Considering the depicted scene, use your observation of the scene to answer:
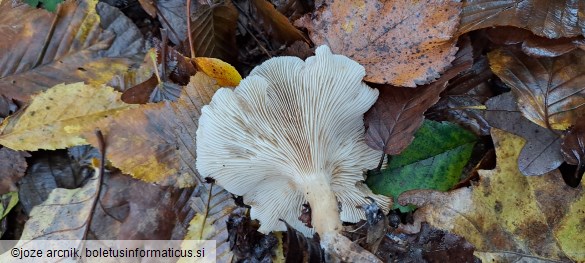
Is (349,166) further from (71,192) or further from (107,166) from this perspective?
(71,192)

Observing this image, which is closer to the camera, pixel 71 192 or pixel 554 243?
pixel 554 243

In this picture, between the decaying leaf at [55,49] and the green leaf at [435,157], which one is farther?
the decaying leaf at [55,49]

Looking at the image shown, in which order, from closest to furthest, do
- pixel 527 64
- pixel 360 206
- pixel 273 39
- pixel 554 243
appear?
pixel 554 243, pixel 527 64, pixel 360 206, pixel 273 39

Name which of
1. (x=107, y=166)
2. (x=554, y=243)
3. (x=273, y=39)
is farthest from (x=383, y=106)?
(x=107, y=166)

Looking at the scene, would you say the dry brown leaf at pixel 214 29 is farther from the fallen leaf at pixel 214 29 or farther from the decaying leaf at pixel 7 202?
the decaying leaf at pixel 7 202

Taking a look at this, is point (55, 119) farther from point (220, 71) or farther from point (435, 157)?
point (435, 157)

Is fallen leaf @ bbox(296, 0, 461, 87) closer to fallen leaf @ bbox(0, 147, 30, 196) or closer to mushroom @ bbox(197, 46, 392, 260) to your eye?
mushroom @ bbox(197, 46, 392, 260)

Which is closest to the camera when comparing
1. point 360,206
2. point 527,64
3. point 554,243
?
point 554,243

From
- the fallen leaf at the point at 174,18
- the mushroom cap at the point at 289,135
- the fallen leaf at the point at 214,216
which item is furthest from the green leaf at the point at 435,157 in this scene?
the fallen leaf at the point at 174,18
